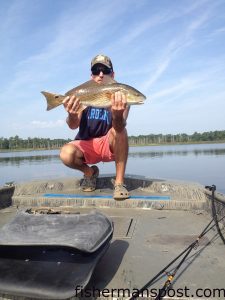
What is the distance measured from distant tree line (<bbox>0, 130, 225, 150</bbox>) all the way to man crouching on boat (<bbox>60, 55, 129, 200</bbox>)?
361ft

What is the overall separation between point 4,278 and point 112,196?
2.40 m

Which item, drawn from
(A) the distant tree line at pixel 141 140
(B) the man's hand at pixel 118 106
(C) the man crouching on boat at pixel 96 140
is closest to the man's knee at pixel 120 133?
(C) the man crouching on boat at pixel 96 140

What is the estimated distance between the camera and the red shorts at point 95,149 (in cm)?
456

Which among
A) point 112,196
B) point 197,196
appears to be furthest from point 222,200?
point 112,196

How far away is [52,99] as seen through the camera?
4.24m

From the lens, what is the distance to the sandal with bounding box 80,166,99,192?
4680 mm

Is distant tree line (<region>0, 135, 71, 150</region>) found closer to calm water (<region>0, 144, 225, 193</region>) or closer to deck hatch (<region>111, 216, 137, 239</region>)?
calm water (<region>0, 144, 225, 193</region>)

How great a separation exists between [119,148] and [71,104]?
82 centimetres

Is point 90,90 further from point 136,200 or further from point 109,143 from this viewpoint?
point 136,200

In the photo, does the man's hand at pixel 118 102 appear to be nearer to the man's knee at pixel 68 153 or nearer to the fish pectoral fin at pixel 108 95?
the fish pectoral fin at pixel 108 95

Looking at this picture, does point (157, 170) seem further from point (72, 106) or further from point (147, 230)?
point (147, 230)

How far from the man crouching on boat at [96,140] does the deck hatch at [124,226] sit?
1.84ft

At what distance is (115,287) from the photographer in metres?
1.96

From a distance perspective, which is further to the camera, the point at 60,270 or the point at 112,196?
the point at 112,196
